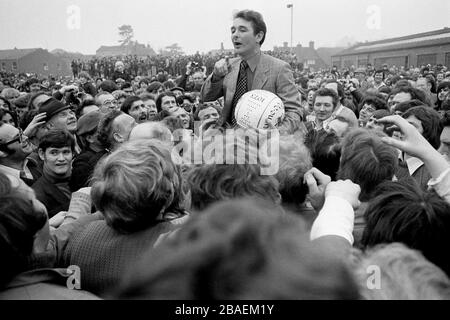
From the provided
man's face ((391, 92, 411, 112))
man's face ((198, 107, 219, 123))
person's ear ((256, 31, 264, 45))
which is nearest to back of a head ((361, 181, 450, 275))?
person's ear ((256, 31, 264, 45))

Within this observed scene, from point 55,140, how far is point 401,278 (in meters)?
3.33

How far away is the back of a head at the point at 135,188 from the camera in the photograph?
195 cm

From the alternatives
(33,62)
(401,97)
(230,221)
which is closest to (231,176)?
(230,221)

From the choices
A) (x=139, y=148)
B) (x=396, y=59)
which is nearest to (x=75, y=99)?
(x=139, y=148)

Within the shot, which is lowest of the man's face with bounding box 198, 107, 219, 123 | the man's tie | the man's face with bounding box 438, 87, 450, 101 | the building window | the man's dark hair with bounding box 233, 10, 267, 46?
the man's face with bounding box 198, 107, 219, 123

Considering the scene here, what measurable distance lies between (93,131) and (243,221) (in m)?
4.12

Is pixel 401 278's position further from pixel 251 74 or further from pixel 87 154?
pixel 87 154

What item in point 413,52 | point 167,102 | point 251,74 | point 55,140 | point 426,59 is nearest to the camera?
point 55,140

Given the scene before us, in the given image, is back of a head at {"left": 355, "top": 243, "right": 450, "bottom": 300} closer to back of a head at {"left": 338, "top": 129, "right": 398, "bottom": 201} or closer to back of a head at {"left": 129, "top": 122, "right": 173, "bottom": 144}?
back of a head at {"left": 338, "top": 129, "right": 398, "bottom": 201}

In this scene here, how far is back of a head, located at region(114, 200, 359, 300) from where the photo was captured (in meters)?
0.84

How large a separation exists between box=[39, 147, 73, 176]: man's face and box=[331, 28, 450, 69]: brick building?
1424 inches

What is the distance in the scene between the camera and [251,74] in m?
4.22

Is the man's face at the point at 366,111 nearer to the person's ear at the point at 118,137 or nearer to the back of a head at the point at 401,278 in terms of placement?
the person's ear at the point at 118,137
